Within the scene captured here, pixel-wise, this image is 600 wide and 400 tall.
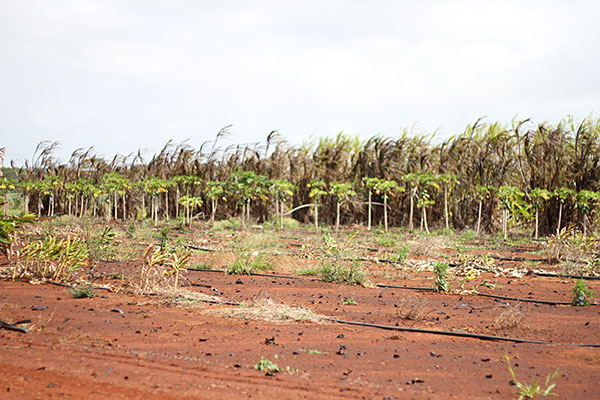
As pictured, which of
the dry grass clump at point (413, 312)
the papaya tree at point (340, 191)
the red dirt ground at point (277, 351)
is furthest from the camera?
the papaya tree at point (340, 191)

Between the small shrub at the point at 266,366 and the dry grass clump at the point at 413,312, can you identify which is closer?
the small shrub at the point at 266,366

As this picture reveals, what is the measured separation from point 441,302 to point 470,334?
5.03 ft

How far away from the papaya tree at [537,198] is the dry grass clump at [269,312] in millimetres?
10611

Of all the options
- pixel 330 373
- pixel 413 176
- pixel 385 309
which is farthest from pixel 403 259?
pixel 413 176

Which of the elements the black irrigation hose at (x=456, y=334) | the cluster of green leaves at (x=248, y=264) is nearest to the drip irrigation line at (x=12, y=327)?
the black irrigation hose at (x=456, y=334)

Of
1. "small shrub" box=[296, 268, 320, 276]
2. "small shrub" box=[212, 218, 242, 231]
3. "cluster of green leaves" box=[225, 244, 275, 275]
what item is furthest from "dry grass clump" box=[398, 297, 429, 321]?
"small shrub" box=[212, 218, 242, 231]

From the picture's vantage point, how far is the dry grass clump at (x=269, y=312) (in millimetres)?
4977

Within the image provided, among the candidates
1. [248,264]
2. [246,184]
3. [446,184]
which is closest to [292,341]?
[248,264]

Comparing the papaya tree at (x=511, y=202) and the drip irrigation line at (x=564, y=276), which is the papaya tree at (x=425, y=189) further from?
the drip irrigation line at (x=564, y=276)

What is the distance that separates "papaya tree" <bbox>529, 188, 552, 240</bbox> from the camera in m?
13.6

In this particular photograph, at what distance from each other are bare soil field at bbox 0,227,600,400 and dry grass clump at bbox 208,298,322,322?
0.01 metres

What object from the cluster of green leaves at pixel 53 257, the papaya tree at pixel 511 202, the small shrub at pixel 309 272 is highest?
the papaya tree at pixel 511 202

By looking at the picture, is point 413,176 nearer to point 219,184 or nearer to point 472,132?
point 472,132

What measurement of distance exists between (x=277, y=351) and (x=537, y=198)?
1246 centimetres
